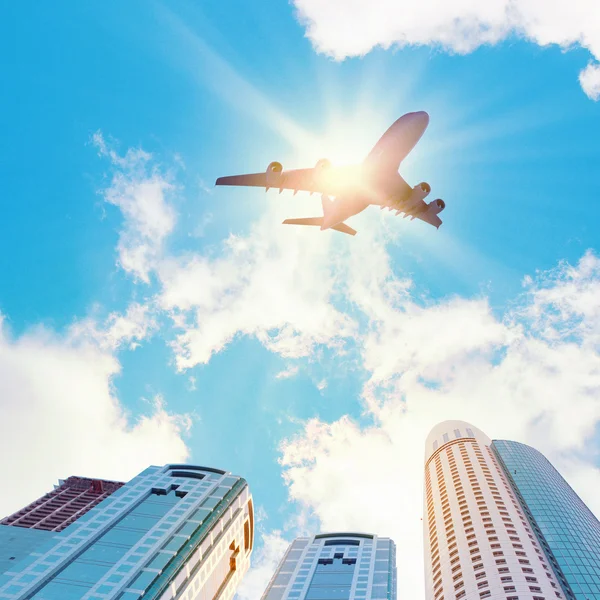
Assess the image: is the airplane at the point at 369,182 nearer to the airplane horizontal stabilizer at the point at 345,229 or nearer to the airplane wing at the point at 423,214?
the airplane wing at the point at 423,214

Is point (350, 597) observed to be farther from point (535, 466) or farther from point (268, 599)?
point (535, 466)

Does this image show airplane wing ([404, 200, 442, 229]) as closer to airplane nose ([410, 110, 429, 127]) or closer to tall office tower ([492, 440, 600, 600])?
airplane nose ([410, 110, 429, 127])

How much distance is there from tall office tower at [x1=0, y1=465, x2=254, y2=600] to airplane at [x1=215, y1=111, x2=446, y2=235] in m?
53.5

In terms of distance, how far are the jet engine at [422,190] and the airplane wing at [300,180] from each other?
6.16 meters

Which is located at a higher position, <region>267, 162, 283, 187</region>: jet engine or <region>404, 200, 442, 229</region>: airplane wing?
<region>404, 200, 442, 229</region>: airplane wing

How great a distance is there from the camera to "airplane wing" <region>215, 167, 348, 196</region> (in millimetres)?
41138

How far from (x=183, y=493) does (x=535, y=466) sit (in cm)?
8394

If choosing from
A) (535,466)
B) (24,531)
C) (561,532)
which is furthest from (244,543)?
(535,466)

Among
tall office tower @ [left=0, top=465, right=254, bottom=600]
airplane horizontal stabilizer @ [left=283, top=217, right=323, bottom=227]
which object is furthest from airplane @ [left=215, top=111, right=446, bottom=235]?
tall office tower @ [left=0, top=465, right=254, bottom=600]

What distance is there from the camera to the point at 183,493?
3772 inches

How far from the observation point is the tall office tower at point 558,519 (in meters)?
88.8

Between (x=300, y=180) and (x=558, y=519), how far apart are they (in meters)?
95.5

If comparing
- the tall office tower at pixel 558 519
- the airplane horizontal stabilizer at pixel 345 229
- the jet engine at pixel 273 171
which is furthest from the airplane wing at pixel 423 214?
the tall office tower at pixel 558 519

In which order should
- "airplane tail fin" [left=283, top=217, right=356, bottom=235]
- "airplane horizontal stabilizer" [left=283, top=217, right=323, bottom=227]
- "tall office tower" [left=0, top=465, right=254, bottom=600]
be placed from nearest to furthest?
"airplane tail fin" [left=283, top=217, right=356, bottom=235] → "airplane horizontal stabilizer" [left=283, top=217, right=323, bottom=227] → "tall office tower" [left=0, top=465, right=254, bottom=600]
